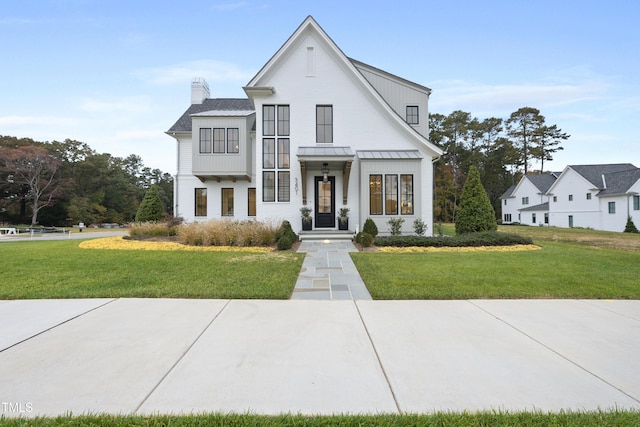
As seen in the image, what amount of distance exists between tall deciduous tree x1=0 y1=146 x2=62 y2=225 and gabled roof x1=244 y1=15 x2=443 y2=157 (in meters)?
32.8

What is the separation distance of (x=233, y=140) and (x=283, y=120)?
11.3 feet

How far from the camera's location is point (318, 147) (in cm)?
1384

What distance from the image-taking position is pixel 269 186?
14195mm

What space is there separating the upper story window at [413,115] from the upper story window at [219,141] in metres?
9.53

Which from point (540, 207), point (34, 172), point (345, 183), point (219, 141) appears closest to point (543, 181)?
point (540, 207)

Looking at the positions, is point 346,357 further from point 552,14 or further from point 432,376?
point 552,14

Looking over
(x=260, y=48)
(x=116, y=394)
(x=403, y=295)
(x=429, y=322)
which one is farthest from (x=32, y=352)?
(x=260, y=48)

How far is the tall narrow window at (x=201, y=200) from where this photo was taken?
17484mm

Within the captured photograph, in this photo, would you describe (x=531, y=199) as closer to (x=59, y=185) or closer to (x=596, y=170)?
(x=596, y=170)

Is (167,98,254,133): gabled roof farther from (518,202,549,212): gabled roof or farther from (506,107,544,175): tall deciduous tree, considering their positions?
(506,107,544,175): tall deciduous tree

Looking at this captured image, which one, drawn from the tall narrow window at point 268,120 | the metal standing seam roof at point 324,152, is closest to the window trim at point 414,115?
the metal standing seam roof at point 324,152

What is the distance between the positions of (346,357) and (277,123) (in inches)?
510

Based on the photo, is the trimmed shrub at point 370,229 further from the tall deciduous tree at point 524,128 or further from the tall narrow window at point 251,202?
the tall deciduous tree at point 524,128

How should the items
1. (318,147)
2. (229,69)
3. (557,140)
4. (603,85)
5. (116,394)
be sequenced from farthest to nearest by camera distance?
(557,140), (603,85), (229,69), (318,147), (116,394)
